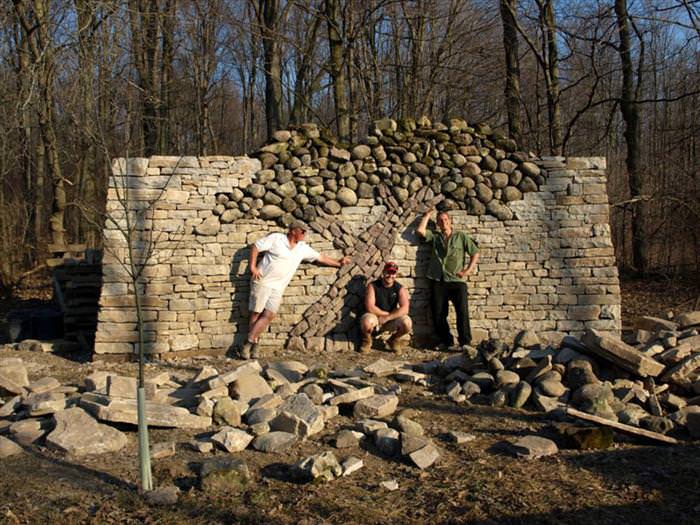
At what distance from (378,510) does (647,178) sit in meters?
14.3

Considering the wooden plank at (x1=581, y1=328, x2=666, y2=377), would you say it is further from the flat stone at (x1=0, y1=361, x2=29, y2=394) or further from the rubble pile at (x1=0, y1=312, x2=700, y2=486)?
the flat stone at (x1=0, y1=361, x2=29, y2=394)

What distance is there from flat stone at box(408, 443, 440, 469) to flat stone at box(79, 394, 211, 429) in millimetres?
1706

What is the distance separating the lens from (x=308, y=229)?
791 cm

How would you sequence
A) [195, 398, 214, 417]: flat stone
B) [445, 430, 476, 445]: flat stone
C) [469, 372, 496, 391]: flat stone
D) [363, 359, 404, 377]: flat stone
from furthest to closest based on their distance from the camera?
[363, 359, 404, 377]: flat stone, [469, 372, 496, 391]: flat stone, [195, 398, 214, 417]: flat stone, [445, 430, 476, 445]: flat stone

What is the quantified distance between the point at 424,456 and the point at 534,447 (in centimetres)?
80

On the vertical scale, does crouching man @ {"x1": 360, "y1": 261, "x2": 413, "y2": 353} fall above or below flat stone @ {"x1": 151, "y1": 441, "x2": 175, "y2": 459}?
above

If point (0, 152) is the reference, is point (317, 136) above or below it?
below

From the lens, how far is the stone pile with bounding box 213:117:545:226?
25.8 feet

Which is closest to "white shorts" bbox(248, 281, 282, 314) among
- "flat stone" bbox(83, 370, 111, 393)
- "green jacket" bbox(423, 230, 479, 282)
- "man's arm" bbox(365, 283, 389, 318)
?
"man's arm" bbox(365, 283, 389, 318)

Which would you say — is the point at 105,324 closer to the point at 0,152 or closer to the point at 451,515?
the point at 451,515

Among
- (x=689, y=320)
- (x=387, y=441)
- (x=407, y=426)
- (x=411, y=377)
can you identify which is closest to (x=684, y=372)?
(x=689, y=320)

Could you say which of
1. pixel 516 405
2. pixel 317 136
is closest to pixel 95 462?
pixel 516 405

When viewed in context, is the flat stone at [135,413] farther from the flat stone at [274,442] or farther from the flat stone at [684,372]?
the flat stone at [684,372]

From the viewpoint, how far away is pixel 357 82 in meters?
15.3
